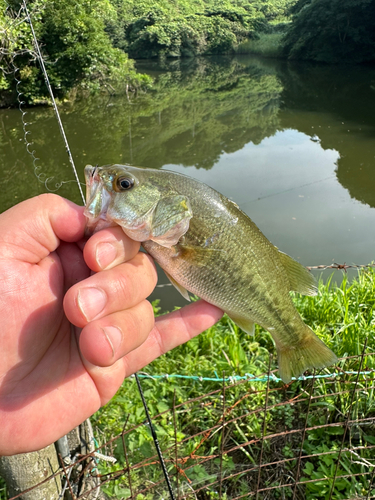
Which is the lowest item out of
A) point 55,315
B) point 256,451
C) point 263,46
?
point 263,46

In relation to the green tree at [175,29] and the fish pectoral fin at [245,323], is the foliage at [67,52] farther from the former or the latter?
the green tree at [175,29]

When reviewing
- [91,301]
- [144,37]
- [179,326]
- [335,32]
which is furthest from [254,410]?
[144,37]

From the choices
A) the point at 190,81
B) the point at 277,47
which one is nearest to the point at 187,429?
the point at 190,81

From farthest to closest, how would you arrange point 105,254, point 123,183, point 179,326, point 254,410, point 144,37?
point 144,37, point 254,410, point 179,326, point 123,183, point 105,254

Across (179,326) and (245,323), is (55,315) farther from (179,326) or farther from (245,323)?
(245,323)

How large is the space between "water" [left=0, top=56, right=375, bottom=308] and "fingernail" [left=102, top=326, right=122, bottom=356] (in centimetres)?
205

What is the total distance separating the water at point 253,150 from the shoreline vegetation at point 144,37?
1.77m

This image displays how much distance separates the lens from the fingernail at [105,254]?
1463 mm

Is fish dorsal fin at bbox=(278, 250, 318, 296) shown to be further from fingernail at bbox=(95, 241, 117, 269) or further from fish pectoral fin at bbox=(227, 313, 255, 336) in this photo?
fingernail at bbox=(95, 241, 117, 269)

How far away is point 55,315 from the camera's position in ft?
5.31

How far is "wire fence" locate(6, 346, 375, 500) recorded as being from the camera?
243cm

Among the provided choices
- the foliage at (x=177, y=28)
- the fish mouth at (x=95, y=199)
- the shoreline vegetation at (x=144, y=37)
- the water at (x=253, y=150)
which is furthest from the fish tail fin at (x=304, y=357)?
the foliage at (x=177, y=28)

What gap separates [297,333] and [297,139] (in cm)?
1430

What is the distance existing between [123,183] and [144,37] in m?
59.7
